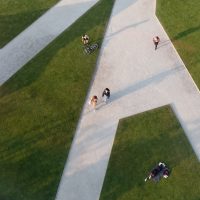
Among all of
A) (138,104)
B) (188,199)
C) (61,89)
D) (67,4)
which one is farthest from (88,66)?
(188,199)

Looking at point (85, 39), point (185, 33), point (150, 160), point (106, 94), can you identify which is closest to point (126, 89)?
point (106, 94)

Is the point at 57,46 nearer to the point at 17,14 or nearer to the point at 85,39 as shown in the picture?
the point at 85,39

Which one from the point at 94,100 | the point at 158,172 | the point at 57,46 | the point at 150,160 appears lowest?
the point at 158,172

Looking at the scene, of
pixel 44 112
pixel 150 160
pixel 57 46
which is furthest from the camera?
pixel 57 46

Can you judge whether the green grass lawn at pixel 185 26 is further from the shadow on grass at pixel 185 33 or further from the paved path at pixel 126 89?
the paved path at pixel 126 89

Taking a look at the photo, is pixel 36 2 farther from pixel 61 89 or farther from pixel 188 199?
pixel 188 199
